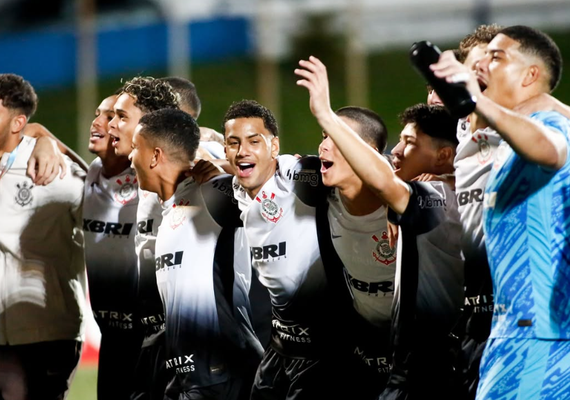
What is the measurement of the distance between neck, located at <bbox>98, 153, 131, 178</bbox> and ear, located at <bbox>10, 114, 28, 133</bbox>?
71 cm

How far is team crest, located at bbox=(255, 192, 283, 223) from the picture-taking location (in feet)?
19.9

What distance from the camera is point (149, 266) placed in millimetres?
6629

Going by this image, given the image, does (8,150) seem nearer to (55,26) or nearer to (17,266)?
(17,266)

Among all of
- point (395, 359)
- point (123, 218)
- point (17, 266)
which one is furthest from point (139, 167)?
point (395, 359)

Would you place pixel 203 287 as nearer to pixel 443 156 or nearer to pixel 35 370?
pixel 443 156

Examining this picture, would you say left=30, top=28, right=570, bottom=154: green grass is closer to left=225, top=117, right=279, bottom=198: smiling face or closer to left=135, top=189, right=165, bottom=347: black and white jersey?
left=135, top=189, right=165, bottom=347: black and white jersey

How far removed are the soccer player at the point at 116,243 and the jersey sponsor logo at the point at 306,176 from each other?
1364 mm

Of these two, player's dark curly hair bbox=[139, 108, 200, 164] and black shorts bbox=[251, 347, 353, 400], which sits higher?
player's dark curly hair bbox=[139, 108, 200, 164]

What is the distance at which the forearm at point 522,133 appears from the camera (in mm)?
4113

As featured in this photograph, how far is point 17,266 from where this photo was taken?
723 centimetres

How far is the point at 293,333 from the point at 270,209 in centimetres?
76

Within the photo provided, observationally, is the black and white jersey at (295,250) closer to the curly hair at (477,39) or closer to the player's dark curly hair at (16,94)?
the curly hair at (477,39)

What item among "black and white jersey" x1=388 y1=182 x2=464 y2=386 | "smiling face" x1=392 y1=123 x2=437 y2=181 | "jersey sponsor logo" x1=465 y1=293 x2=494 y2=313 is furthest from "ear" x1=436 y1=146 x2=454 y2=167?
"jersey sponsor logo" x1=465 y1=293 x2=494 y2=313

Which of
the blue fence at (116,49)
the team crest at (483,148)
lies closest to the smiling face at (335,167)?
the team crest at (483,148)
